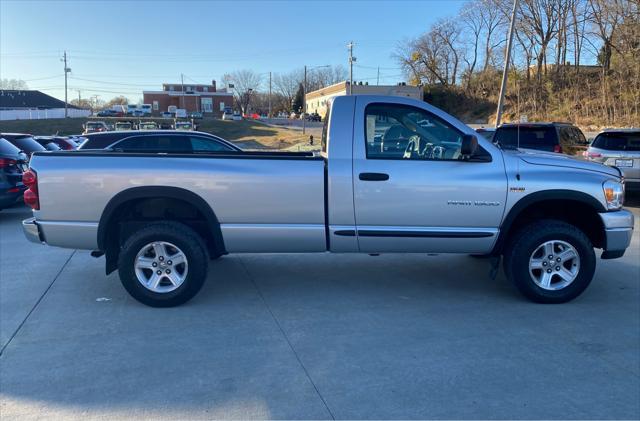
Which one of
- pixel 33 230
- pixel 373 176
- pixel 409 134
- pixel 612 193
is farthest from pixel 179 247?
pixel 612 193

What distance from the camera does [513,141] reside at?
12781 millimetres

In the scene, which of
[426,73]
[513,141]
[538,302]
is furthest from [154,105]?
[538,302]

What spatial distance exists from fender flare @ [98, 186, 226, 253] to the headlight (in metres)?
3.81

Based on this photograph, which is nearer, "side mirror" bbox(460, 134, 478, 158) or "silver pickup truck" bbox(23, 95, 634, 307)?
"side mirror" bbox(460, 134, 478, 158)

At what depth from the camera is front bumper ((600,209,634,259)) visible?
5.02 metres

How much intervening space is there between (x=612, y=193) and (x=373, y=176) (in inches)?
93.9

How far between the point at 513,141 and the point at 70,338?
37.3 ft

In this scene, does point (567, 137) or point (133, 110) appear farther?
point (133, 110)

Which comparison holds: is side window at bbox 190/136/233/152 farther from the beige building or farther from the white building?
the white building

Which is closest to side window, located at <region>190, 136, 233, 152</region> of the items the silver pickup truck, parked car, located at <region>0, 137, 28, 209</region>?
parked car, located at <region>0, 137, 28, 209</region>

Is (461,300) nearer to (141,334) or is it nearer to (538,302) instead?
(538,302)

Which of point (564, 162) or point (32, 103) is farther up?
point (32, 103)

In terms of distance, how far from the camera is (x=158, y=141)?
34.1ft

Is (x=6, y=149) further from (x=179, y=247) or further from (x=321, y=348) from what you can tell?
(x=321, y=348)
